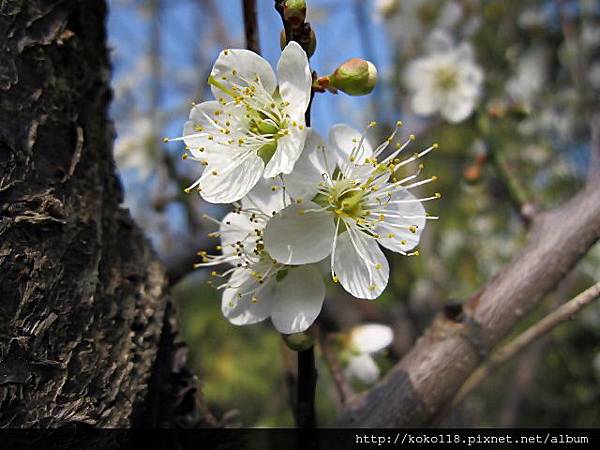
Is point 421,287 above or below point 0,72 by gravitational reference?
below

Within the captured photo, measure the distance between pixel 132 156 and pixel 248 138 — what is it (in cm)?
186

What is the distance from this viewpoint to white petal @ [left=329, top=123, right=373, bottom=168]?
865mm

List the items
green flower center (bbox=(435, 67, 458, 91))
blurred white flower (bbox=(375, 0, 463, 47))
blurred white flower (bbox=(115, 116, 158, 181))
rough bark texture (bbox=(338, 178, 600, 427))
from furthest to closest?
blurred white flower (bbox=(115, 116, 158, 181)) → blurred white flower (bbox=(375, 0, 463, 47)) → green flower center (bbox=(435, 67, 458, 91)) → rough bark texture (bbox=(338, 178, 600, 427))

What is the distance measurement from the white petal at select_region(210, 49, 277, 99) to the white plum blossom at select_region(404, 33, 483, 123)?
1.11m

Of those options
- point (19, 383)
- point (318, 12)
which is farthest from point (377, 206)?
point (318, 12)

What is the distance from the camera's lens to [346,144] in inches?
34.4

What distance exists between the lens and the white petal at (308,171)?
0.80m

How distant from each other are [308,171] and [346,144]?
10cm

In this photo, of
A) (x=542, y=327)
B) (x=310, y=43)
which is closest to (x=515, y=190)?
(x=542, y=327)

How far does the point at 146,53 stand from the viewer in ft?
14.4

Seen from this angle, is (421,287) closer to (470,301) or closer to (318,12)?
(318,12)

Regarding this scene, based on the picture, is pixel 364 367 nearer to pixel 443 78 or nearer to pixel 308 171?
pixel 308 171

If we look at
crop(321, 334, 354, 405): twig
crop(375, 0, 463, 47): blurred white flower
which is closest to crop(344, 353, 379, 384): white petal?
crop(321, 334, 354, 405): twig

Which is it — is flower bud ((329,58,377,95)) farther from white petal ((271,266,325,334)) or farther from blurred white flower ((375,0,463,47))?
blurred white flower ((375,0,463,47))
